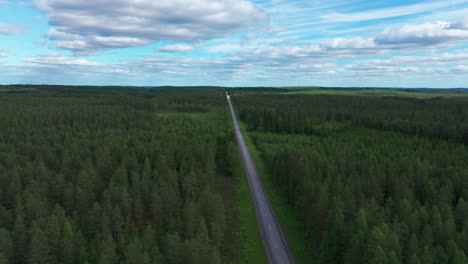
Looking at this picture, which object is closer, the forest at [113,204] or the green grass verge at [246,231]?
the forest at [113,204]

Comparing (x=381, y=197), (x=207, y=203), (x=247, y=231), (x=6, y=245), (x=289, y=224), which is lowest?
(x=289, y=224)

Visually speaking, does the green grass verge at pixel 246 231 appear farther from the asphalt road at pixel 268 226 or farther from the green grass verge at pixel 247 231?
the asphalt road at pixel 268 226

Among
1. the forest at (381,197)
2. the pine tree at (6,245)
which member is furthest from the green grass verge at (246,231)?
the pine tree at (6,245)

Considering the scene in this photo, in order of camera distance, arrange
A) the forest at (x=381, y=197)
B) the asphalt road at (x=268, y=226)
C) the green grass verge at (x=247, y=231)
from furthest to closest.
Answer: the asphalt road at (x=268, y=226)
the green grass verge at (x=247, y=231)
the forest at (x=381, y=197)

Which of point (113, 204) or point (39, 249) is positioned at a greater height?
point (39, 249)

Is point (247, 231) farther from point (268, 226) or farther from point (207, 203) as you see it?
point (207, 203)

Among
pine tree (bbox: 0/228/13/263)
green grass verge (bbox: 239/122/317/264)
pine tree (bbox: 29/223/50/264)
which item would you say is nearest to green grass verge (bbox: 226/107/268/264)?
green grass verge (bbox: 239/122/317/264)

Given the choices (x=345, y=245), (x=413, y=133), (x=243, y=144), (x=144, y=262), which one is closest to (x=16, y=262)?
(x=144, y=262)

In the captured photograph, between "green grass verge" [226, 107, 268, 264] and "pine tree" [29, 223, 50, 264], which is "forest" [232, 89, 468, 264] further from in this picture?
"pine tree" [29, 223, 50, 264]

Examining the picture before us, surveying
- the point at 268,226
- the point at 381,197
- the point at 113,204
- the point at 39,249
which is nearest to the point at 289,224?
the point at 268,226
